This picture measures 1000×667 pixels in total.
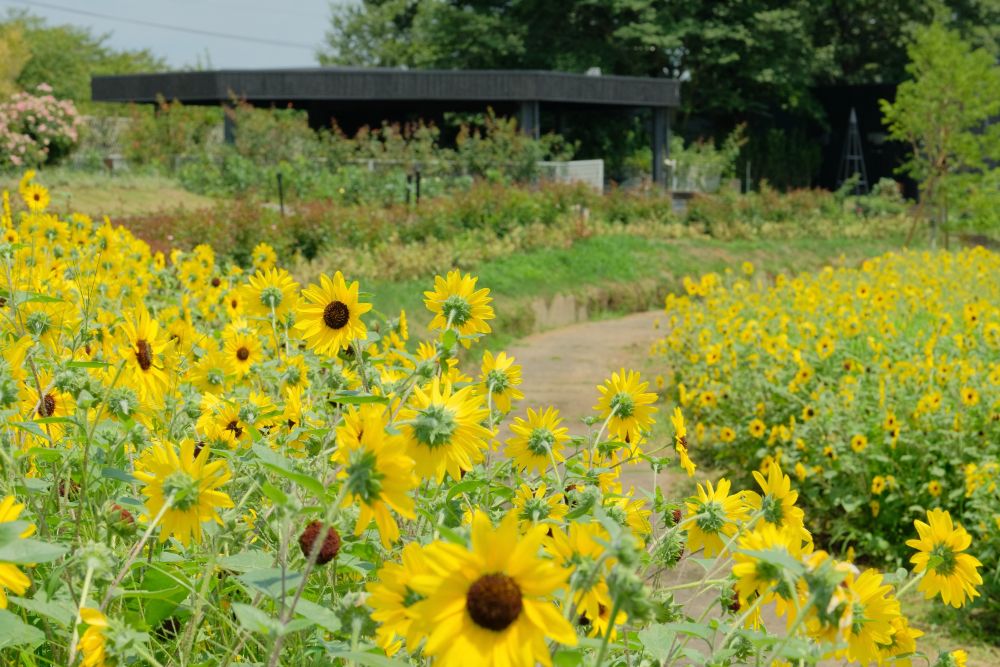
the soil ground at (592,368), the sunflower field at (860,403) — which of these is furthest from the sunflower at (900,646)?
the sunflower field at (860,403)

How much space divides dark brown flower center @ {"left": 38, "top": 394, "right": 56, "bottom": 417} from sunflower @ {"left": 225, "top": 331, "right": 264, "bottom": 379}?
59cm

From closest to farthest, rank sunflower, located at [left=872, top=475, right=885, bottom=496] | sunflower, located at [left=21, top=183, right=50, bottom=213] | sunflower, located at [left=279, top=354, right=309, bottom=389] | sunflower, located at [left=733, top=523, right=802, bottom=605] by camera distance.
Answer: sunflower, located at [left=733, top=523, right=802, bottom=605] → sunflower, located at [left=279, top=354, right=309, bottom=389] → sunflower, located at [left=21, top=183, right=50, bottom=213] → sunflower, located at [left=872, top=475, right=885, bottom=496]

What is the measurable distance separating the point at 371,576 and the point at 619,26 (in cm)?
3421

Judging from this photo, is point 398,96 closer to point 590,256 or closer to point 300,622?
point 590,256

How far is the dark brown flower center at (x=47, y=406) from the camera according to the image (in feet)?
5.98

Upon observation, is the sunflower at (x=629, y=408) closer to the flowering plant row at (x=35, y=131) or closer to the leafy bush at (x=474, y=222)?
the leafy bush at (x=474, y=222)

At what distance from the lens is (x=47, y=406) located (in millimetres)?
1869

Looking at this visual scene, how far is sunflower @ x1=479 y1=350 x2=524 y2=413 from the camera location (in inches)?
72.1

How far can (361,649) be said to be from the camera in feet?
3.70

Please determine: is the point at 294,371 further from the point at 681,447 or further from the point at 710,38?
the point at 710,38

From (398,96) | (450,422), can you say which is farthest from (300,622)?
(398,96)

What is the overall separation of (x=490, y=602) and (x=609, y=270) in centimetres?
1224

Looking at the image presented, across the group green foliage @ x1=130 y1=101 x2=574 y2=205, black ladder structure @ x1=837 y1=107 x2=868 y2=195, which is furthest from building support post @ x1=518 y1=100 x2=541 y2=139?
black ladder structure @ x1=837 y1=107 x2=868 y2=195

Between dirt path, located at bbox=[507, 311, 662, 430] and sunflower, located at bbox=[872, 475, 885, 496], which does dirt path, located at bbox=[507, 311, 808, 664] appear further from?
sunflower, located at bbox=[872, 475, 885, 496]
